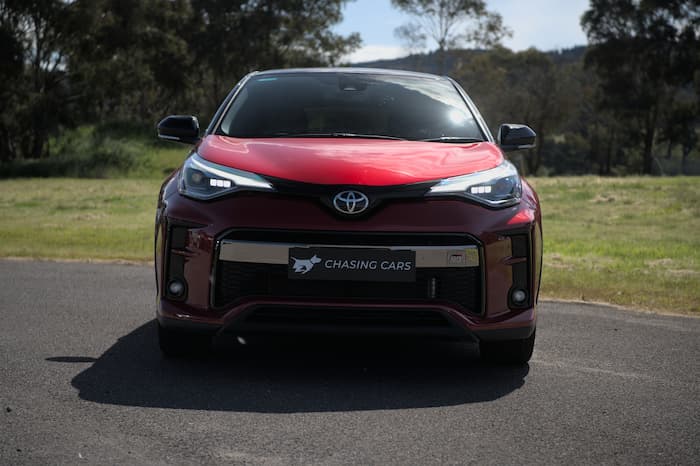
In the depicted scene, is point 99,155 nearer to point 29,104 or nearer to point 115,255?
point 29,104

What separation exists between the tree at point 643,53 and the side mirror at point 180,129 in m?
46.3

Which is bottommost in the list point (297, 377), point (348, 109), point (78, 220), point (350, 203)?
point (78, 220)

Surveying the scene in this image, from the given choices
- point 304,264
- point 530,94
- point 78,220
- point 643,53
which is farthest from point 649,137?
point 304,264

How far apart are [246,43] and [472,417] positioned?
2106 inches

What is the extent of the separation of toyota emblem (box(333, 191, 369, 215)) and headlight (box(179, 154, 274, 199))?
1.04ft

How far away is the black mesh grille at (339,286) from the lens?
445 centimetres

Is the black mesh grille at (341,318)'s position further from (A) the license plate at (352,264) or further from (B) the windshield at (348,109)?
(B) the windshield at (348,109)

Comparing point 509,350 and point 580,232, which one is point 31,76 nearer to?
point 580,232

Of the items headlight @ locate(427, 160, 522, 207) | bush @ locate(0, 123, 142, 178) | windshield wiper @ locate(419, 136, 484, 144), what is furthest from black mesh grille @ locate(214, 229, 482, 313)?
bush @ locate(0, 123, 142, 178)

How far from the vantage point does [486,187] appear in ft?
15.2

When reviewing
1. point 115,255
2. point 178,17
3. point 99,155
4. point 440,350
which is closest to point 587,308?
point 440,350

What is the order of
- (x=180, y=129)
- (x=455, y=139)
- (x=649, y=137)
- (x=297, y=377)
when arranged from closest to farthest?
1. (x=297, y=377)
2. (x=455, y=139)
3. (x=180, y=129)
4. (x=649, y=137)

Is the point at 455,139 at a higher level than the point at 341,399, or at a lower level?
higher

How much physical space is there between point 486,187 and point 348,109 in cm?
140
